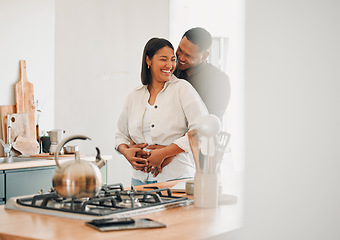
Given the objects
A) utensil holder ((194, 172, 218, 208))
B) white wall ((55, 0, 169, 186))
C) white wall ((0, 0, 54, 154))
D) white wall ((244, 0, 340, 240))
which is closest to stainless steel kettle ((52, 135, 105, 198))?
utensil holder ((194, 172, 218, 208))

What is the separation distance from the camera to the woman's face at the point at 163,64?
7.68 feet

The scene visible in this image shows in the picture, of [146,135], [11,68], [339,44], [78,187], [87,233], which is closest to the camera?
[339,44]

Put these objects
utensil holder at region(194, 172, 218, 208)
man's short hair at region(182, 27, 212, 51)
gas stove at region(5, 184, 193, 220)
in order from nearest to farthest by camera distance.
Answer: gas stove at region(5, 184, 193, 220), utensil holder at region(194, 172, 218, 208), man's short hair at region(182, 27, 212, 51)

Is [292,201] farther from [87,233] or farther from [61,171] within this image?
[61,171]

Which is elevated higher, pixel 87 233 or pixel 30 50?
pixel 30 50

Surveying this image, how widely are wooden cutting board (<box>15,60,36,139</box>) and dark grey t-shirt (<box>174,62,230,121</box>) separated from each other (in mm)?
1644

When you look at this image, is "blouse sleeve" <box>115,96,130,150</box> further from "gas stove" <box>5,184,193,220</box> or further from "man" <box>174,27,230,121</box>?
"gas stove" <box>5,184,193,220</box>

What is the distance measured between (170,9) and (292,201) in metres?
4.07

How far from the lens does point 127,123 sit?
243cm

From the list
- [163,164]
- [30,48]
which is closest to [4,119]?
[30,48]

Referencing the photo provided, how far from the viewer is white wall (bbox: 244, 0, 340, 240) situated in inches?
14.3

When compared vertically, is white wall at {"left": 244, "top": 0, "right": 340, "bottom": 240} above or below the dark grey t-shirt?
below

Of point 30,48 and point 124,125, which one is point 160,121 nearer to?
point 124,125

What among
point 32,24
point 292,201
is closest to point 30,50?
point 32,24
